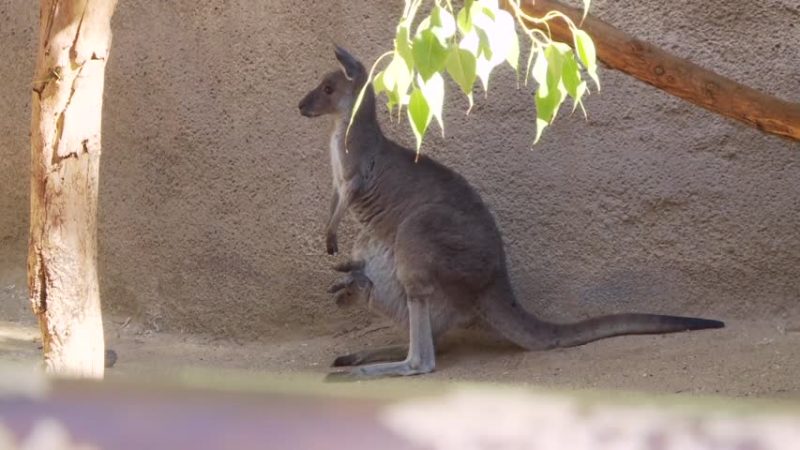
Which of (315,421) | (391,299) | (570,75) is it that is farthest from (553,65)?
(391,299)

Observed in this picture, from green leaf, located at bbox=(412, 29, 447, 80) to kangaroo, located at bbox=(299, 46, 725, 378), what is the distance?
10.0 ft

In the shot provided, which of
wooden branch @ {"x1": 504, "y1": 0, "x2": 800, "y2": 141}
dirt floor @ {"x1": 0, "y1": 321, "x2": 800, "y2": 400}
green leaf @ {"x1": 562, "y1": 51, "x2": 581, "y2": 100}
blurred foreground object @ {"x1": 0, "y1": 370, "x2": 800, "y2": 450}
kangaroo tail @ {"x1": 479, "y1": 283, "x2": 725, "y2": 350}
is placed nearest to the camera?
blurred foreground object @ {"x1": 0, "y1": 370, "x2": 800, "y2": 450}

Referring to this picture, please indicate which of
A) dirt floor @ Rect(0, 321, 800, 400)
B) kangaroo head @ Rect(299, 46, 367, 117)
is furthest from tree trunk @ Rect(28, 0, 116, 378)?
kangaroo head @ Rect(299, 46, 367, 117)

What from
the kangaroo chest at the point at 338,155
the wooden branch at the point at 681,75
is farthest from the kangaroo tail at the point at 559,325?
the wooden branch at the point at 681,75

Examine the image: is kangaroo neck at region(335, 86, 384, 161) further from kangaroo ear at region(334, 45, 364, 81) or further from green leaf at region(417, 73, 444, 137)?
green leaf at region(417, 73, 444, 137)

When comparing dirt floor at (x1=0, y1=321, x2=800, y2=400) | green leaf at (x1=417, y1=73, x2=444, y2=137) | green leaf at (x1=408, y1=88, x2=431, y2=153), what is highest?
green leaf at (x1=417, y1=73, x2=444, y2=137)

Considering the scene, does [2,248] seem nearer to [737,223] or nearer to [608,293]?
[608,293]

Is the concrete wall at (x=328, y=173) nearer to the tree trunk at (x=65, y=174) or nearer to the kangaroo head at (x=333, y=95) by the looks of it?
the kangaroo head at (x=333, y=95)

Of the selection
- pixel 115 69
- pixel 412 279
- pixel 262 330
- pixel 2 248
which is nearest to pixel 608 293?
pixel 412 279

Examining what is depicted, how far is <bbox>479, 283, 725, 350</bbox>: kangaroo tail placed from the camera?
15.4 feet

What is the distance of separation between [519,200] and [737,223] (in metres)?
0.94

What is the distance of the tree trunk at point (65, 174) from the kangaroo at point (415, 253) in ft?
5.32

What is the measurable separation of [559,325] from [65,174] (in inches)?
90.6

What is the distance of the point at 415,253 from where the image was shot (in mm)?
4797
